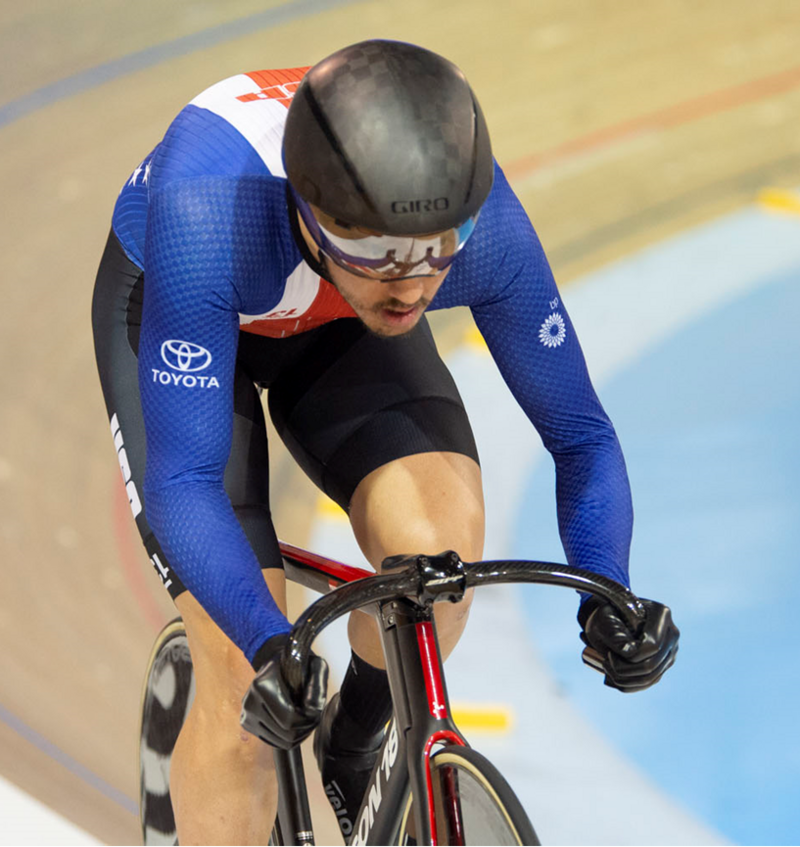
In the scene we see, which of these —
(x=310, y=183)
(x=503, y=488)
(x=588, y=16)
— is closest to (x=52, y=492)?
(x=503, y=488)

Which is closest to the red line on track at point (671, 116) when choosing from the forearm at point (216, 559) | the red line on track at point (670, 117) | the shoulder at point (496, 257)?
the red line on track at point (670, 117)

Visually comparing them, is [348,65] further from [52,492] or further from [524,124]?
[524,124]

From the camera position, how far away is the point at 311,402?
7.89 feet

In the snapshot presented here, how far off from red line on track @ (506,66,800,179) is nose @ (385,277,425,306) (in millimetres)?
3652

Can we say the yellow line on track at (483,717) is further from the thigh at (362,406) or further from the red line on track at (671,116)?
the red line on track at (671,116)

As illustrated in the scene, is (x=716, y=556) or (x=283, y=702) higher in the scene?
(x=283, y=702)

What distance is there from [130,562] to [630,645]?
93.2 inches

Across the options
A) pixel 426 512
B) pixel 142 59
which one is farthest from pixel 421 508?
pixel 142 59

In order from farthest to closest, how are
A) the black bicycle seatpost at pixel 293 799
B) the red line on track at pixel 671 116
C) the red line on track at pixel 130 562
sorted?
the red line on track at pixel 671 116 < the red line on track at pixel 130 562 < the black bicycle seatpost at pixel 293 799

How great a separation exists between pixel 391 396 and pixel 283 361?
9.3 inches

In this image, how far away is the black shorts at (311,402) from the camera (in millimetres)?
2303

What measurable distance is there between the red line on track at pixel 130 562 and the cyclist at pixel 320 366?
133cm

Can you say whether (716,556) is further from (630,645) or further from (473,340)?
(630,645)

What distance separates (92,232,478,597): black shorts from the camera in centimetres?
230
